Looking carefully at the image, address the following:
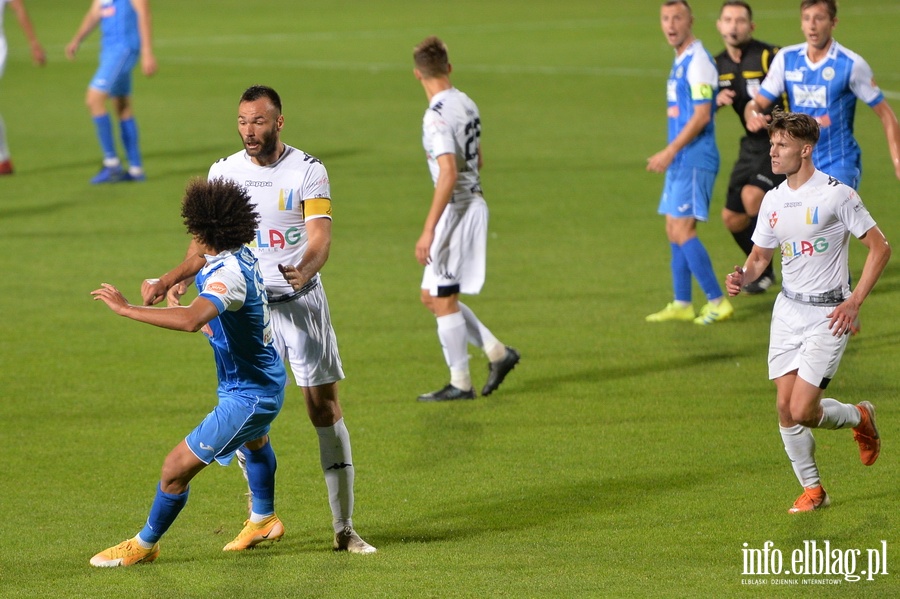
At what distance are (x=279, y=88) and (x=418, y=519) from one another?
60.9ft

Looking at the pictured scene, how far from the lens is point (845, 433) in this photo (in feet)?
24.9

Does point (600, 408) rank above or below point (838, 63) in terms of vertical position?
below

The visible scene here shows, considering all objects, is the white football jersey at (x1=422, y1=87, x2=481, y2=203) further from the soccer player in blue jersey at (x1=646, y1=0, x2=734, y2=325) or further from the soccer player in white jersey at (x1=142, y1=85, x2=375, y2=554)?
the soccer player in white jersey at (x1=142, y1=85, x2=375, y2=554)

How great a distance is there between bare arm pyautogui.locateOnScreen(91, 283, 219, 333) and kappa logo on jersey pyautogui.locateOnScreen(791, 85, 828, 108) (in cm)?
520

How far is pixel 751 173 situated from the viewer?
10.7m

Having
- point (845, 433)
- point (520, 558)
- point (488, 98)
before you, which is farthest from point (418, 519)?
point (488, 98)

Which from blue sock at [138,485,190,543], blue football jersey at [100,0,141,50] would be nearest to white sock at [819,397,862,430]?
blue sock at [138,485,190,543]

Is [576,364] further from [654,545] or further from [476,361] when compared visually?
[654,545]

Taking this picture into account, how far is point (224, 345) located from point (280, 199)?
0.84 meters

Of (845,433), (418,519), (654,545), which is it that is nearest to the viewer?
(654,545)

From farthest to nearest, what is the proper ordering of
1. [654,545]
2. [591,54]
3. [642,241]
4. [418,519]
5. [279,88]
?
[591,54]
[279,88]
[642,241]
[418,519]
[654,545]

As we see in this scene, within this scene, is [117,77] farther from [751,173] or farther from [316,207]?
[316,207]

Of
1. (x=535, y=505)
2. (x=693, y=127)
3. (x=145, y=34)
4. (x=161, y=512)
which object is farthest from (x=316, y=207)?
(x=145, y=34)

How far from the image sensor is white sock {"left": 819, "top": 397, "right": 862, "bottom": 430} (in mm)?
6328
